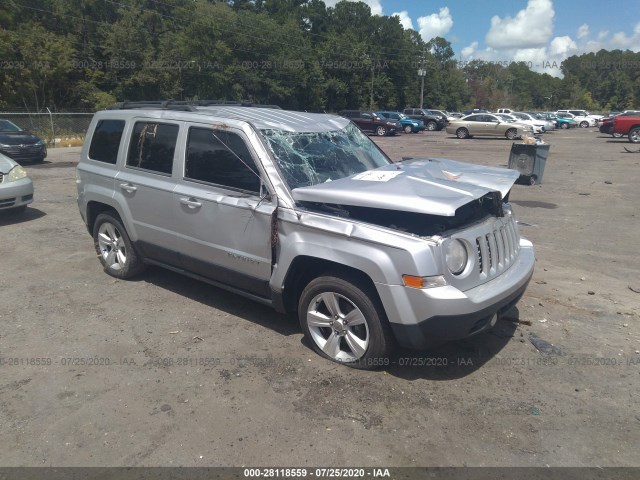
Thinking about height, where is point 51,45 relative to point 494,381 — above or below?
above

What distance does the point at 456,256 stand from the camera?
364 centimetres

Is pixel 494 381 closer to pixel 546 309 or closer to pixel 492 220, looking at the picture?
pixel 492 220

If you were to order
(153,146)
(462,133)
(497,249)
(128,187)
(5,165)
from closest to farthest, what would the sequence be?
(497,249) < (153,146) < (128,187) < (5,165) < (462,133)

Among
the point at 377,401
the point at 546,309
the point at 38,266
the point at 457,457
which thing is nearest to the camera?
the point at 457,457

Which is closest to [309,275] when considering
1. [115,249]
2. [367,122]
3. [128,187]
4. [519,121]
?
[128,187]

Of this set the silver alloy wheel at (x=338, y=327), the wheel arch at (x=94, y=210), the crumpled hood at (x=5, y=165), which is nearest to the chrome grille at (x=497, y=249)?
the silver alloy wheel at (x=338, y=327)

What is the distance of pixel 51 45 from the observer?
3491cm

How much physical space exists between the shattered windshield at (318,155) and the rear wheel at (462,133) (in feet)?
98.9

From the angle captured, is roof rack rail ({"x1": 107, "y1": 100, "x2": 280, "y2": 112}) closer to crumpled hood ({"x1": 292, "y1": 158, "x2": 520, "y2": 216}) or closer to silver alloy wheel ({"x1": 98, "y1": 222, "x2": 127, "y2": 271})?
silver alloy wheel ({"x1": 98, "y1": 222, "x2": 127, "y2": 271})

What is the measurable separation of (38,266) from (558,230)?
308 inches

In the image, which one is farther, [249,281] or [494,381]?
[249,281]

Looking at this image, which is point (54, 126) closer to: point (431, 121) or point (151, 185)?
point (151, 185)

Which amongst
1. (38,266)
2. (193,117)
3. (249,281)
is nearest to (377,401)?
(249,281)

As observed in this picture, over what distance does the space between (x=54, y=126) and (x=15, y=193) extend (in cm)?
1904
